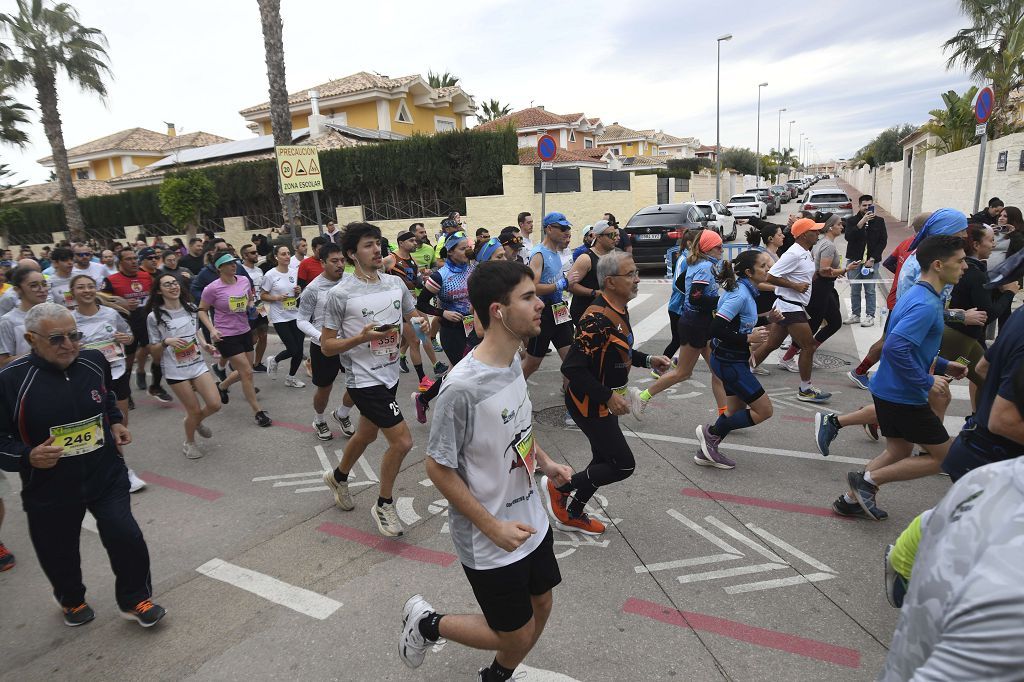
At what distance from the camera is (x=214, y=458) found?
597cm

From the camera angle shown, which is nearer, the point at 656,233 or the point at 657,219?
the point at 656,233

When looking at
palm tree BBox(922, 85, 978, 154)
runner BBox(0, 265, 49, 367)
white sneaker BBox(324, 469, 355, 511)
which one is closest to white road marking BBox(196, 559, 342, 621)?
white sneaker BBox(324, 469, 355, 511)

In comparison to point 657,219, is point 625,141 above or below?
above

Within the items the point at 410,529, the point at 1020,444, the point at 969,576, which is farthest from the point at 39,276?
the point at 1020,444

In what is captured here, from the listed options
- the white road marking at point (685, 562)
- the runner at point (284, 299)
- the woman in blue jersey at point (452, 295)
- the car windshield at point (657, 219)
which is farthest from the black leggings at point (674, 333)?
the car windshield at point (657, 219)

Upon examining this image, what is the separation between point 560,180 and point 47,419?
21040 millimetres

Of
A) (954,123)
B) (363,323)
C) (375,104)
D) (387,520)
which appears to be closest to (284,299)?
(363,323)

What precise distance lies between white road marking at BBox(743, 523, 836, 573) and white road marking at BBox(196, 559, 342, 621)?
2725 mm

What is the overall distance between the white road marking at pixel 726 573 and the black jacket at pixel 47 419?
342cm

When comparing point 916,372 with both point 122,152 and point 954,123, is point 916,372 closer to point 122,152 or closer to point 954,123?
point 954,123

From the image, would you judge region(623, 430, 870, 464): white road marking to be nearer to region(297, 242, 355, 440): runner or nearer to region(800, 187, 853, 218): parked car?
region(297, 242, 355, 440): runner

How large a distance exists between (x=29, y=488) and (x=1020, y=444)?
4.81 meters

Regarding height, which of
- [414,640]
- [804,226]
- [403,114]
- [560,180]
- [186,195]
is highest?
[403,114]

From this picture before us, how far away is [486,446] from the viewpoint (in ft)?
7.38
